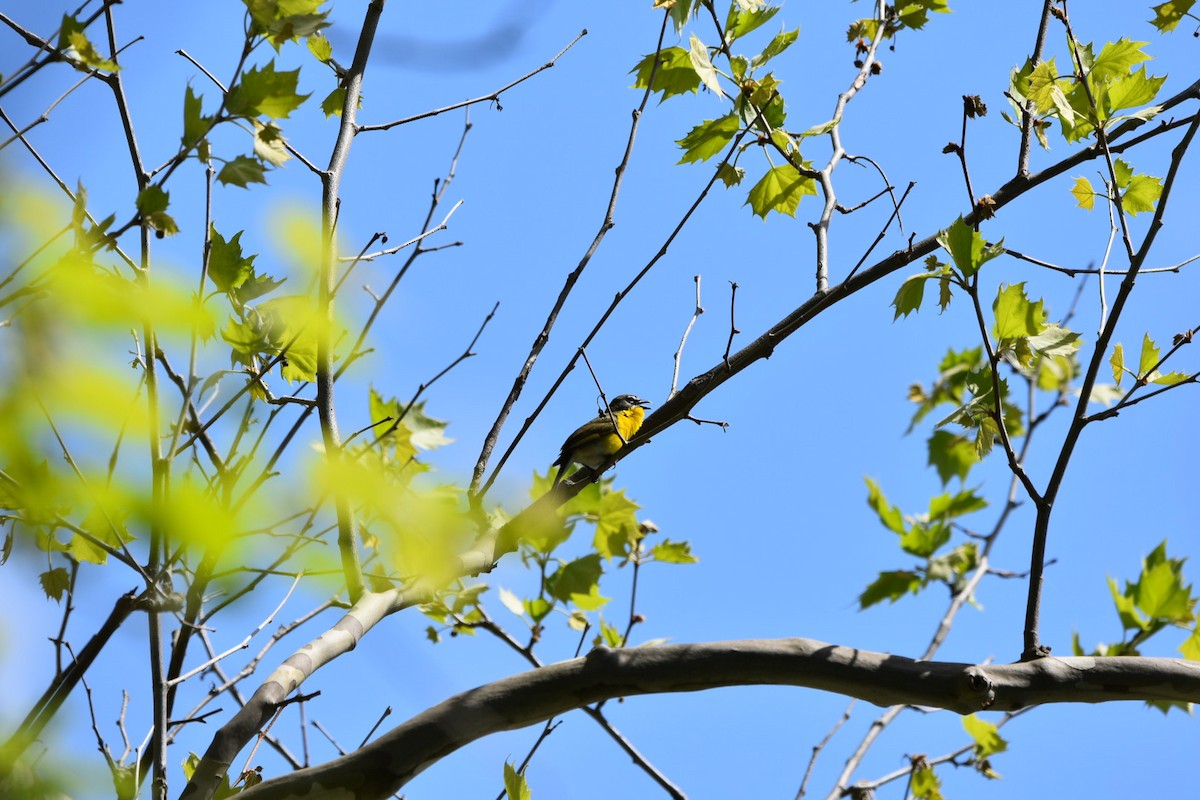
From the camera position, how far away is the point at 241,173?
8.09 feet

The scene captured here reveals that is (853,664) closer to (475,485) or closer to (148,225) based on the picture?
(475,485)

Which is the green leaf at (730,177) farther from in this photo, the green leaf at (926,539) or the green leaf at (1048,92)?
the green leaf at (926,539)

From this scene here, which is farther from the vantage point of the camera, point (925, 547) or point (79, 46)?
point (925, 547)

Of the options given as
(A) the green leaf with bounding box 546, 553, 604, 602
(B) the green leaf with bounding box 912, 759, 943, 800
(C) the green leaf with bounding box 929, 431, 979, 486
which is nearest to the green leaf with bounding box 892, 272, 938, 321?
(A) the green leaf with bounding box 546, 553, 604, 602

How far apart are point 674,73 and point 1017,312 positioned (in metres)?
1.49

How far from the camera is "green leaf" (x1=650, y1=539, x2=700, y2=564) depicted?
14.9ft

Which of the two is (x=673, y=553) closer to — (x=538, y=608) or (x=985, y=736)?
(x=538, y=608)

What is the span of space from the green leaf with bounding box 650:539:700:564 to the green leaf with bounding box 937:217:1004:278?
2.15 m

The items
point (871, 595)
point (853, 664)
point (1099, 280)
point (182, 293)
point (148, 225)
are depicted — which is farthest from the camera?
point (871, 595)

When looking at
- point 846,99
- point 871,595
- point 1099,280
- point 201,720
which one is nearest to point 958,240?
point 1099,280

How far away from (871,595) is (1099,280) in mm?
3122

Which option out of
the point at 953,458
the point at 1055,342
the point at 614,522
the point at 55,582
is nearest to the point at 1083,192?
the point at 1055,342

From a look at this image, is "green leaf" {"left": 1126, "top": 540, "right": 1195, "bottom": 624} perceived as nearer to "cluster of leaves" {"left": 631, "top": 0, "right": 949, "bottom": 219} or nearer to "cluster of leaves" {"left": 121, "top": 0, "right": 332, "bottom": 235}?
"cluster of leaves" {"left": 631, "top": 0, "right": 949, "bottom": 219}

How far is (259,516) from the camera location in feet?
5.50
